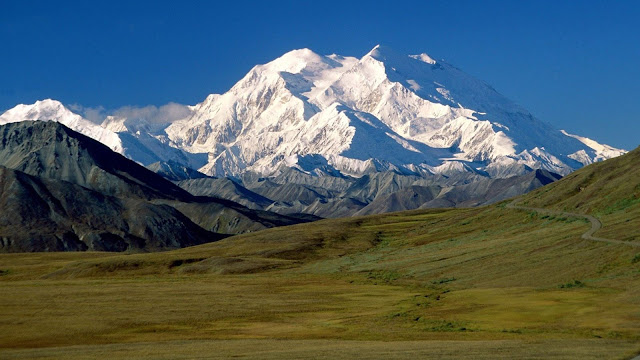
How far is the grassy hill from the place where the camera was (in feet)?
236

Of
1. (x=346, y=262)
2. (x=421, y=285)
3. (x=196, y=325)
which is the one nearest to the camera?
(x=196, y=325)

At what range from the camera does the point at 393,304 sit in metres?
109

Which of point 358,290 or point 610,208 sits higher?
point 610,208

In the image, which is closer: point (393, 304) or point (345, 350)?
point (345, 350)

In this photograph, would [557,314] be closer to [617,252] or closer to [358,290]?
[617,252]

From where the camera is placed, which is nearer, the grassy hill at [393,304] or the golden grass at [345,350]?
the golden grass at [345,350]

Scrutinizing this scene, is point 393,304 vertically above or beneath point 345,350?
beneath

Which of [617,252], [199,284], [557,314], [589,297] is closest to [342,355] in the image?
[557,314]

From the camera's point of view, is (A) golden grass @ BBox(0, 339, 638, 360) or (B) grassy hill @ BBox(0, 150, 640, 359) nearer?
(A) golden grass @ BBox(0, 339, 638, 360)

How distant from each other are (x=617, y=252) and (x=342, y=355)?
65.4m

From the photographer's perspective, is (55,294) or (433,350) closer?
(433,350)

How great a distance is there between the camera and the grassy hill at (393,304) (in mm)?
72062

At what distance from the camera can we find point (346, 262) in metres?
190

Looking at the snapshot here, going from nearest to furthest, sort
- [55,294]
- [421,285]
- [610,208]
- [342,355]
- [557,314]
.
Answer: [342,355] < [557,314] < [55,294] < [421,285] < [610,208]
